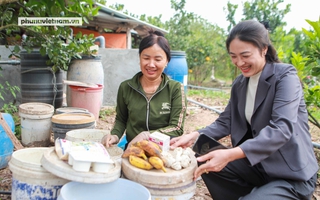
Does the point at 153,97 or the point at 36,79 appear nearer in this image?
the point at 153,97

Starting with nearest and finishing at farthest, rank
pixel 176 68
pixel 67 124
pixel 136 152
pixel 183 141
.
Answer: pixel 136 152
pixel 183 141
pixel 67 124
pixel 176 68

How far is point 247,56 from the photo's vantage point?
6.93ft

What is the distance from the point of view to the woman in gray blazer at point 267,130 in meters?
1.92

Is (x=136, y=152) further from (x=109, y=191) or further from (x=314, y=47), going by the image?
(x=314, y=47)

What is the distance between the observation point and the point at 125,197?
1.91 m

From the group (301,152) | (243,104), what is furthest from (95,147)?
(301,152)

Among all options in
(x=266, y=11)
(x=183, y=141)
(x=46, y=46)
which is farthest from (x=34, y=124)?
(x=266, y=11)

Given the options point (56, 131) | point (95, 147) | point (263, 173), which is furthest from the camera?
point (56, 131)

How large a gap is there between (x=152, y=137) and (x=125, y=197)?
0.44 m

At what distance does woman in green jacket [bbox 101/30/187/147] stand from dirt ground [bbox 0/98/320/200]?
749 millimetres

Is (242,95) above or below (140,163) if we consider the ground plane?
above

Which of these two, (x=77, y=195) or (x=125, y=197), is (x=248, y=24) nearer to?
(x=125, y=197)

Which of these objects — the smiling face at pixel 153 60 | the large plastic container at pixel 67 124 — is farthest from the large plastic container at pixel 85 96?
the smiling face at pixel 153 60

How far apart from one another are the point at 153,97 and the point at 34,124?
6.58 feet
